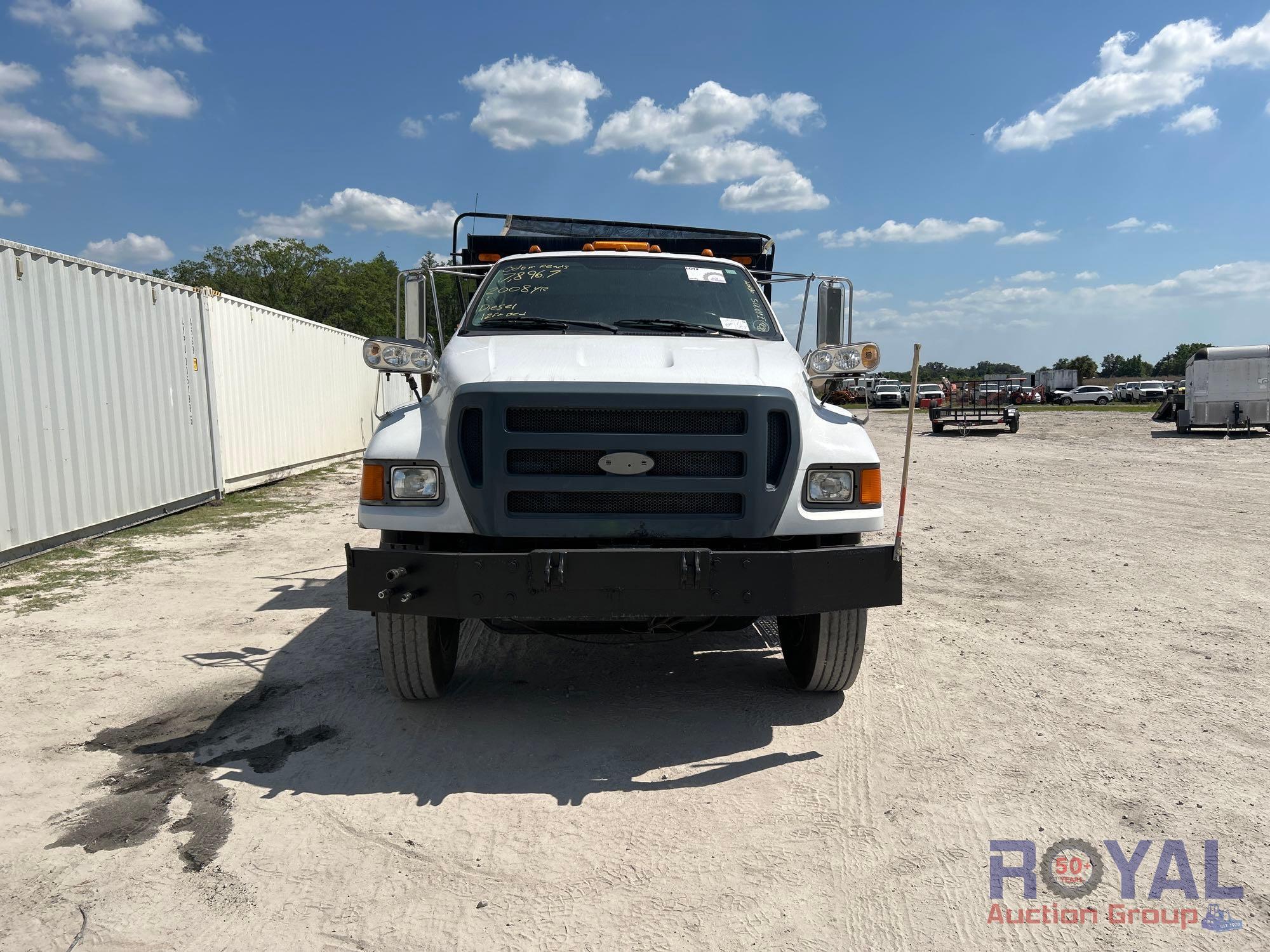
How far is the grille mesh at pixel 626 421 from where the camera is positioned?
343 centimetres

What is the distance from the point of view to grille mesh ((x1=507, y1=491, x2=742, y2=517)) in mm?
3475

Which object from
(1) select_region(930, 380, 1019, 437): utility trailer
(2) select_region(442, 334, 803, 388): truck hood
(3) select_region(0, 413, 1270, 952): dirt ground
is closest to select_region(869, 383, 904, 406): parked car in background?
(1) select_region(930, 380, 1019, 437): utility trailer

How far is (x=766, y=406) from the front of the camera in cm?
344

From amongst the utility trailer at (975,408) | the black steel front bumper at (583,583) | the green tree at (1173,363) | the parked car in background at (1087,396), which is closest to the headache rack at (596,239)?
the black steel front bumper at (583,583)

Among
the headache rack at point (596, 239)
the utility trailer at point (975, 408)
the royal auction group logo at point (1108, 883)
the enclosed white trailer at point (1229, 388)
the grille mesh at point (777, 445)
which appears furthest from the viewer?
the utility trailer at point (975, 408)

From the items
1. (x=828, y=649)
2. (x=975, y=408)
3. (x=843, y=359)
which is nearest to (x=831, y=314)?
(x=843, y=359)

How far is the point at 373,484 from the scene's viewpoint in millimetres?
3523

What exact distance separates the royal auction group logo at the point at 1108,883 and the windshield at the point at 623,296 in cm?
267

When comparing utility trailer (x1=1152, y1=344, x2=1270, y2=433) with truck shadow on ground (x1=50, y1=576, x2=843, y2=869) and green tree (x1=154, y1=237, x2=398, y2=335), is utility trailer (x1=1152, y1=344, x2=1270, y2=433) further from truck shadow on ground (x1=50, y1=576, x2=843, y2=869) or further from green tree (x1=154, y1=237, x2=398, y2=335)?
green tree (x1=154, y1=237, x2=398, y2=335)

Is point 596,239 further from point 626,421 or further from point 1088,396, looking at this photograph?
point 1088,396

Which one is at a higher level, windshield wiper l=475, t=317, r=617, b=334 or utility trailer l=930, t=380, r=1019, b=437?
windshield wiper l=475, t=317, r=617, b=334

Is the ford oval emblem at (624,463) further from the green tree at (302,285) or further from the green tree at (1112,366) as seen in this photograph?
the green tree at (1112,366)

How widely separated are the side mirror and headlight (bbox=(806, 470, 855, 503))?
68.8 inches

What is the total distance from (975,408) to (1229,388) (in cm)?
764
